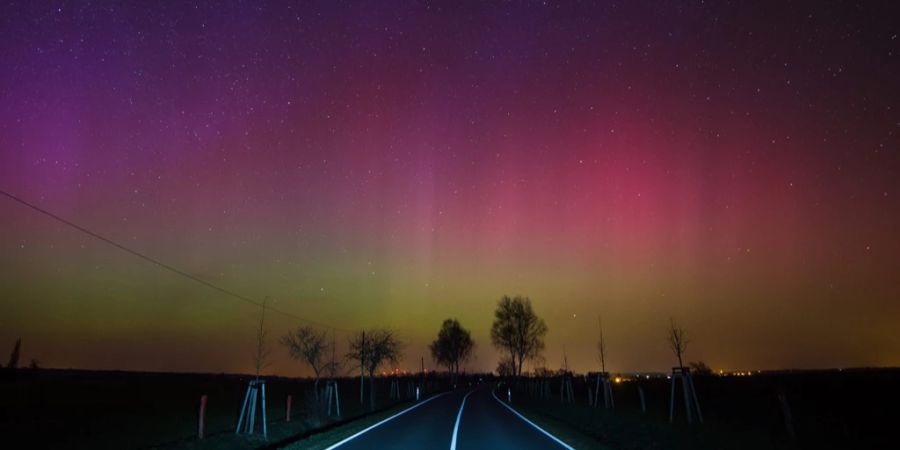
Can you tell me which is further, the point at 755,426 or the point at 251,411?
the point at 755,426

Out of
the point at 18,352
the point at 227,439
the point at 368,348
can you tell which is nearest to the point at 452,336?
the point at 368,348

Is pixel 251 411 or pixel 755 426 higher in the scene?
pixel 251 411

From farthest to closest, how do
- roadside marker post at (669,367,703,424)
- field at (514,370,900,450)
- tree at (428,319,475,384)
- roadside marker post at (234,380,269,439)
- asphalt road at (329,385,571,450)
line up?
tree at (428,319,475,384), roadside marker post at (669,367,703,424), roadside marker post at (234,380,269,439), field at (514,370,900,450), asphalt road at (329,385,571,450)

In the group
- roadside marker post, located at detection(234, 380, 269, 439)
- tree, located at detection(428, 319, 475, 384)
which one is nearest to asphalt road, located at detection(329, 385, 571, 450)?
roadside marker post, located at detection(234, 380, 269, 439)

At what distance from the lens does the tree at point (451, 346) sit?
120m

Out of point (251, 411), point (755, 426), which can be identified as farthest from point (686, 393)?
point (251, 411)

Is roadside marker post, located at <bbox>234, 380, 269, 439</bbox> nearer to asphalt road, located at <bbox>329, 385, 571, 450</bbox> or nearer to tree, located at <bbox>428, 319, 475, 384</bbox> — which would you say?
asphalt road, located at <bbox>329, 385, 571, 450</bbox>

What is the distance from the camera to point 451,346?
120000 mm

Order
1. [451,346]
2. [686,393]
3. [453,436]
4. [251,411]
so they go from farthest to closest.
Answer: [451,346], [686,393], [251,411], [453,436]

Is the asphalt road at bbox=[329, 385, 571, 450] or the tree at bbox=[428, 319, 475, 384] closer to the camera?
the asphalt road at bbox=[329, 385, 571, 450]

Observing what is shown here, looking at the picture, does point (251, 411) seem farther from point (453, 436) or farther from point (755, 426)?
point (755, 426)

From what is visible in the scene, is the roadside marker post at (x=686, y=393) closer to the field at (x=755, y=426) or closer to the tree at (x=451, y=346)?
the field at (x=755, y=426)

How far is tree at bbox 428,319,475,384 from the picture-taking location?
120 meters

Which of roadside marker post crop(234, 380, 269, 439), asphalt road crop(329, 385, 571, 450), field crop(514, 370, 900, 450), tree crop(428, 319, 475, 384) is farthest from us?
tree crop(428, 319, 475, 384)
